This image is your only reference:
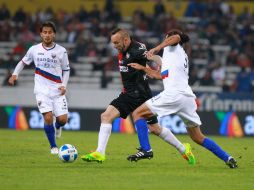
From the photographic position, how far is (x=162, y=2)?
100ft

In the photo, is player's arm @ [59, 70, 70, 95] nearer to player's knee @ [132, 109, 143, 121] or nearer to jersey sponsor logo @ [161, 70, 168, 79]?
player's knee @ [132, 109, 143, 121]

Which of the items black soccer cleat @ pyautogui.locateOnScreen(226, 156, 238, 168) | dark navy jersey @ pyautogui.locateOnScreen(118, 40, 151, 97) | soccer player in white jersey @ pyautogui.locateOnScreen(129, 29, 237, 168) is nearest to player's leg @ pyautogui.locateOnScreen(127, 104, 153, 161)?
dark navy jersey @ pyautogui.locateOnScreen(118, 40, 151, 97)

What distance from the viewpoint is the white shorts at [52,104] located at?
14609 millimetres

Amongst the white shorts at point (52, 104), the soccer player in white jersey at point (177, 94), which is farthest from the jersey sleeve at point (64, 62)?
the soccer player in white jersey at point (177, 94)

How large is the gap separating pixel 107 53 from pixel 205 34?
3486 mm

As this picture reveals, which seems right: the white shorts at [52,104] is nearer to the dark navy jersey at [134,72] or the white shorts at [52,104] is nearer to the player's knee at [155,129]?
the dark navy jersey at [134,72]

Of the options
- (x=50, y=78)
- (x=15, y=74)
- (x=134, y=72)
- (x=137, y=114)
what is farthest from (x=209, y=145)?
(x=15, y=74)

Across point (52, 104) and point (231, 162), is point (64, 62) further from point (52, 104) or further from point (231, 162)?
point (231, 162)

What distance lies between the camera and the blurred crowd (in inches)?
1067

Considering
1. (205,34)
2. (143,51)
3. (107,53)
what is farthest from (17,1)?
(143,51)

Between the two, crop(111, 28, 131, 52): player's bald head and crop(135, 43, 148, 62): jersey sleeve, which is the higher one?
crop(111, 28, 131, 52): player's bald head

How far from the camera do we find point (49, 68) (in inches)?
579

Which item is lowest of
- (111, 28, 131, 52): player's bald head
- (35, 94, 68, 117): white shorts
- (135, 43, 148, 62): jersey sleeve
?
(35, 94, 68, 117): white shorts

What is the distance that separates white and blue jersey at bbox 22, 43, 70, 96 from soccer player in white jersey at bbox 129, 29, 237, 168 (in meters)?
2.91
